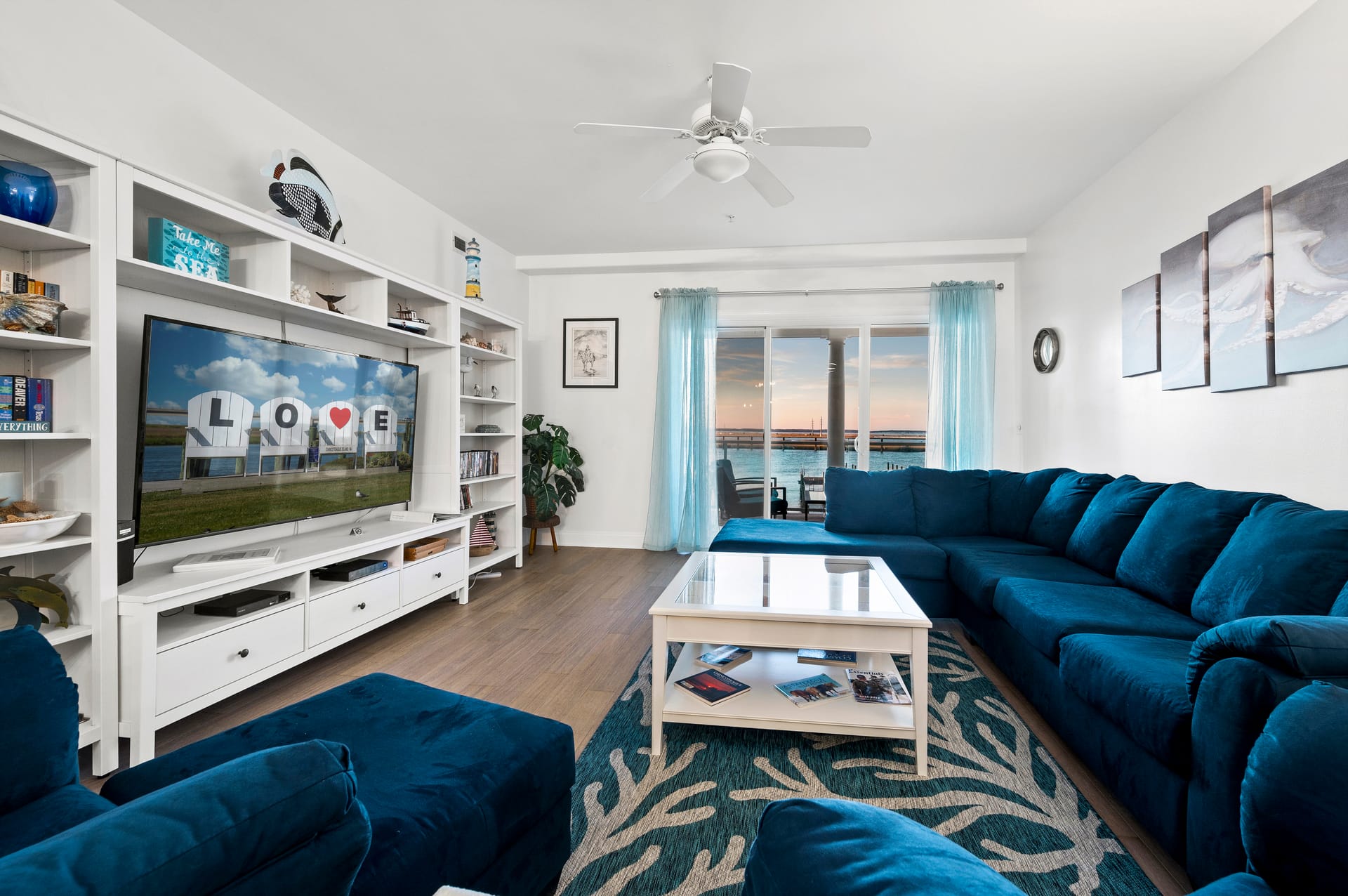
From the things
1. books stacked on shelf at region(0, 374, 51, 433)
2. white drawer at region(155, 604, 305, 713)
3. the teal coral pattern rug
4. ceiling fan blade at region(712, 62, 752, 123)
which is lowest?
the teal coral pattern rug

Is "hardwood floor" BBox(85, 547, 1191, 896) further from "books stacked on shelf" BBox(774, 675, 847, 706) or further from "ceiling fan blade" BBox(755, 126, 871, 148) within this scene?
"ceiling fan blade" BBox(755, 126, 871, 148)

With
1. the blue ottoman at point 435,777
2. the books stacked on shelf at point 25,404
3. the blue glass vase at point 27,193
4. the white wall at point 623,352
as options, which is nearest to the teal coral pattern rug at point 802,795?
the blue ottoman at point 435,777

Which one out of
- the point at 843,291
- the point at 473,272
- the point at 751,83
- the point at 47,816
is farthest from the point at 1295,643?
the point at 843,291

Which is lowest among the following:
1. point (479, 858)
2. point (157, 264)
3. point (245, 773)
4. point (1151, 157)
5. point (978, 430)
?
point (479, 858)

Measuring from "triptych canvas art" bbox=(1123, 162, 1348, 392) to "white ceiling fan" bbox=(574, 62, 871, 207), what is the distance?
1568 mm

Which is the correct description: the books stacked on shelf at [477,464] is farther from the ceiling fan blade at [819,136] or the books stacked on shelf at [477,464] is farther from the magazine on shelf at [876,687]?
the magazine on shelf at [876,687]

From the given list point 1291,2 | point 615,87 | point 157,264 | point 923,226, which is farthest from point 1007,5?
point 157,264

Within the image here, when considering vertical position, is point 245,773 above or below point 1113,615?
above

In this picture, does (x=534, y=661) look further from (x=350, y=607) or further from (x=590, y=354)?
(x=590, y=354)

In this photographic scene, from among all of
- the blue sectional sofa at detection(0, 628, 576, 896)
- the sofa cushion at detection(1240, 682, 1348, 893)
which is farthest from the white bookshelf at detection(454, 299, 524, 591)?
the sofa cushion at detection(1240, 682, 1348, 893)

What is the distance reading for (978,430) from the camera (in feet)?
16.7

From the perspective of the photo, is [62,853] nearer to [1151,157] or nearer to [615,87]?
[615,87]

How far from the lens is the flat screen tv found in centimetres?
229

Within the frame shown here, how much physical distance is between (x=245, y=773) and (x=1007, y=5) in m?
3.05
